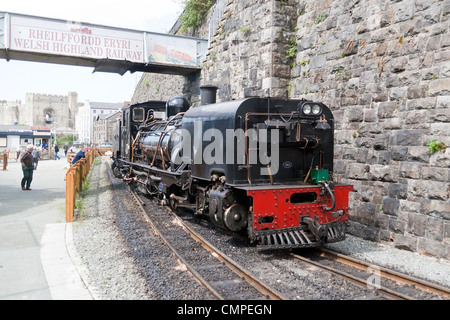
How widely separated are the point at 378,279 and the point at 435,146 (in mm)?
2536

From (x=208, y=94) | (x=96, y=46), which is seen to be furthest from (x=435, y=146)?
(x=96, y=46)

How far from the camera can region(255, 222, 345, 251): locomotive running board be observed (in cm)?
527

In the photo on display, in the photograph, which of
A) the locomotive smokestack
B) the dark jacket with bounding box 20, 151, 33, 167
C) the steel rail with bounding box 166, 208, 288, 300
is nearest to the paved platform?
the dark jacket with bounding box 20, 151, 33, 167

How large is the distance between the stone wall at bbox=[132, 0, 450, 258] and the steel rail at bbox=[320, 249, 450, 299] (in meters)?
1.49

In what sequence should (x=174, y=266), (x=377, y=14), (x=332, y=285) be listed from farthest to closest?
(x=377, y=14) < (x=174, y=266) < (x=332, y=285)

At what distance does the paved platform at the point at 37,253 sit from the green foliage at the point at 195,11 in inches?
360

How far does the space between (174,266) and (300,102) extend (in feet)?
10.7

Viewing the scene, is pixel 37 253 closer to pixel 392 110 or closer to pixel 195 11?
pixel 392 110

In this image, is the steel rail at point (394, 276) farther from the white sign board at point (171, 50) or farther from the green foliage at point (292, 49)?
the white sign board at point (171, 50)

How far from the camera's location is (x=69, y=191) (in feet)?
26.1

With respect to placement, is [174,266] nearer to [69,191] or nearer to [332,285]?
[332,285]

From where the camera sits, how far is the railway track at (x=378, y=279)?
13.6 feet
